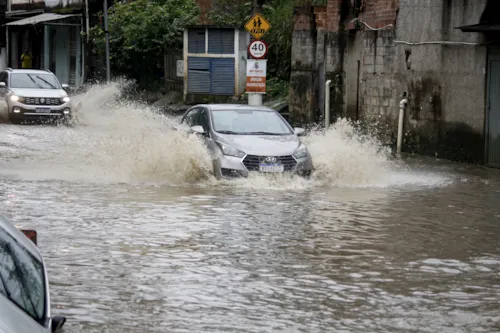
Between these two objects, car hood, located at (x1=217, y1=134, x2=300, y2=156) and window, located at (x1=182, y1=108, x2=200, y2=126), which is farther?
window, located at (x1=182, y1=108, x2=200, y2=126)

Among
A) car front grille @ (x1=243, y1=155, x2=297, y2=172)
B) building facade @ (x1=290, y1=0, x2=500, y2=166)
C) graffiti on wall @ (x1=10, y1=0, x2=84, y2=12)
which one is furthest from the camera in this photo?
graffiti on wall @ (x1=10, y1=0, x2=84, y2=12)

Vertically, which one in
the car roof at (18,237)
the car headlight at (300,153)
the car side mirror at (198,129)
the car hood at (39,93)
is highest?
the car roof at (18,237)

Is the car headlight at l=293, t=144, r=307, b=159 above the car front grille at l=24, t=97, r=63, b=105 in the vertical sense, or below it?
above

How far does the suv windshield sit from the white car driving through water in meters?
11.8

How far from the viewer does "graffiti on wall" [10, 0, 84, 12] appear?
184 ft

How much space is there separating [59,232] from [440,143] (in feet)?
43.9

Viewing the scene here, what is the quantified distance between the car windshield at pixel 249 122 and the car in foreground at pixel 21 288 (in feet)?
42.1

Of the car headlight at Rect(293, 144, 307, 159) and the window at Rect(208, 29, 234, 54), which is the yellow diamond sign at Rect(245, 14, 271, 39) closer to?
the car headlight at Rect(293, 144, 307, 159)

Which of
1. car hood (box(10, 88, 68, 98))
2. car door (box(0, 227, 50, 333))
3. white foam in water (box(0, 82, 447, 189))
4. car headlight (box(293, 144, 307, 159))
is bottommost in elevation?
white foam in water (box(0, 82, 447, 189))

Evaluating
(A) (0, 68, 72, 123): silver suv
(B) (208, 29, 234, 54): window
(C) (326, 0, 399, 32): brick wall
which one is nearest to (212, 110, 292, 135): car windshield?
(C) (326, 0, 399, 32): brick wall

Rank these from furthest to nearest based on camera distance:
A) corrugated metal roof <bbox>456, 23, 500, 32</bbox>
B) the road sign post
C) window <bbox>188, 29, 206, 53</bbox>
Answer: window <bbox>188, 29, 206, 53</bbox> < the road sign post < corrugated metal roof <bbox>456, 23, 500, 32</bbox>

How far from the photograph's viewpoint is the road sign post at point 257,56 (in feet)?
91.4

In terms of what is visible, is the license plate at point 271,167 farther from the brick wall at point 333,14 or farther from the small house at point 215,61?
the small house at point 215,61

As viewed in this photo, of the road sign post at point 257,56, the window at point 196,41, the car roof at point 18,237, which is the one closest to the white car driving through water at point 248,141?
the road sign post at point 257,56
